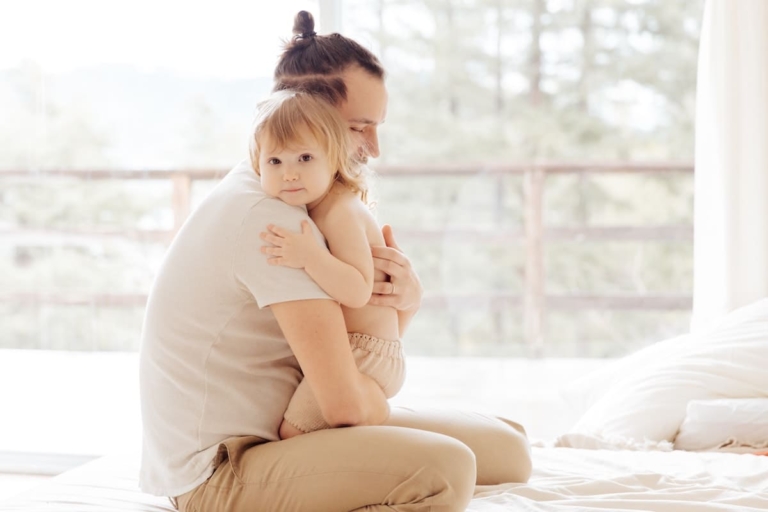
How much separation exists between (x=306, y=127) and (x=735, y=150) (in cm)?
193

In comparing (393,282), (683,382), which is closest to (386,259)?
(393,282)

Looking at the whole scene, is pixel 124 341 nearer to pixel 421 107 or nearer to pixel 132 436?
pixel 132 436

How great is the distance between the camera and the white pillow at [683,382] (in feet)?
7.04

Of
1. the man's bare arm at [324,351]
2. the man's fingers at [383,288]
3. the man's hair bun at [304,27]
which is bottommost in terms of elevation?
the man's bare arm at [324,351]

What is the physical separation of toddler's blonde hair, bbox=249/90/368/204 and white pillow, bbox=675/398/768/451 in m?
1.14

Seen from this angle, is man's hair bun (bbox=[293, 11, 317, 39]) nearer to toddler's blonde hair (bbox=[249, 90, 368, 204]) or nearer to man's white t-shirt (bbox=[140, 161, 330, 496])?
toddler's blonde hair (bbox=[249, 90, 368, 204])

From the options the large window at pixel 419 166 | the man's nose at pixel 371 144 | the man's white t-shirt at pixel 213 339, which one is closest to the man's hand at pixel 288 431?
the man's white t-shirt at pixel 213 339

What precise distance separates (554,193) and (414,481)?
2587mm

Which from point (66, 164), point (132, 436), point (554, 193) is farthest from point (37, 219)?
point (554, 193)

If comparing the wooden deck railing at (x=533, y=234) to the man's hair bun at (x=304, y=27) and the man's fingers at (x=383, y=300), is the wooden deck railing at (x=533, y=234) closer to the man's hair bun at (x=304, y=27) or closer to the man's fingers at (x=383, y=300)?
the man's hair bun at (x=304, y=27)

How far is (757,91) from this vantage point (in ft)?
9.04

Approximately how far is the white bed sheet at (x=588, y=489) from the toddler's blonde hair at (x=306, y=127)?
0.59 meters

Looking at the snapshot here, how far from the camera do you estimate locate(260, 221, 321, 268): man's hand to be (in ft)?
4.06

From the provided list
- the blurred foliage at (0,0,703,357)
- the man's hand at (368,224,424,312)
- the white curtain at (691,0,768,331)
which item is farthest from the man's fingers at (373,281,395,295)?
the blurred foliage at (0,0,703,357)
